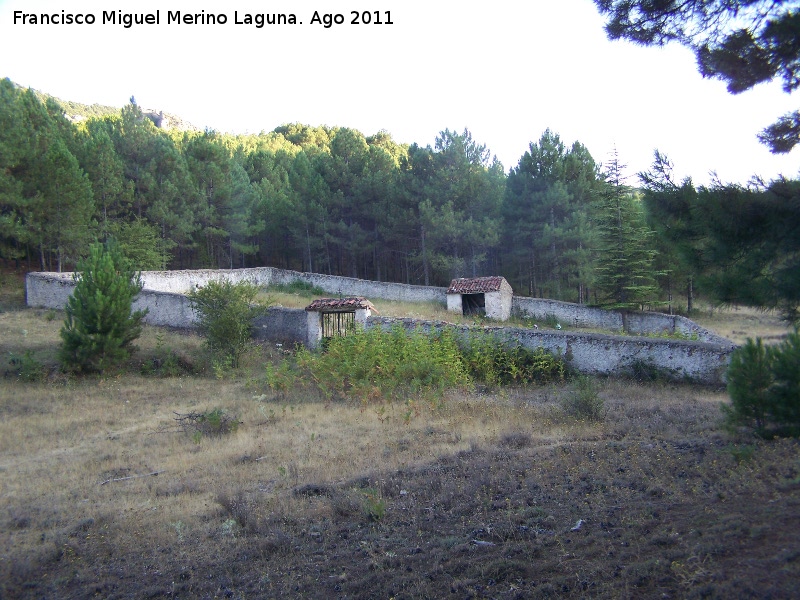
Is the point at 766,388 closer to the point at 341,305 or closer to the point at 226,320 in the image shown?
the point at 341,305

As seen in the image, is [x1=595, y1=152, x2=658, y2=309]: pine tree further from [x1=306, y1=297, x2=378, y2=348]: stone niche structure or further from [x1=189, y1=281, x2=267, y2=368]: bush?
[x1=189, y1=281, x2=267, y2=368]: bush

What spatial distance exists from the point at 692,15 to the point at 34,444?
13300 millimetres

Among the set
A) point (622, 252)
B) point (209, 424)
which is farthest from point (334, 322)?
point (622, 252)

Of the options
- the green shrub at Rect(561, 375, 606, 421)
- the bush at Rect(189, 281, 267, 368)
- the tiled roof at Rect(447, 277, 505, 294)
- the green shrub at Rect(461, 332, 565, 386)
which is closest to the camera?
the green shrub at Rect(561, 375, 606, 421)

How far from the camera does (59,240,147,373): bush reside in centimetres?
1652

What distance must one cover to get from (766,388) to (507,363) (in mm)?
8769

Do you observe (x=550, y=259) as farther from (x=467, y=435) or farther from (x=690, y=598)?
(x=690, y=598)

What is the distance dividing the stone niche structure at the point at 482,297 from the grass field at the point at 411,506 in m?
12.7

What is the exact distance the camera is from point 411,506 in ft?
22.8

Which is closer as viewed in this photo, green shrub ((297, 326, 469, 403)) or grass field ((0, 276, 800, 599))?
grass field ((0, 276, 800, 599))

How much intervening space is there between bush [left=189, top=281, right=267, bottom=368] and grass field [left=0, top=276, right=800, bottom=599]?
19.7ft

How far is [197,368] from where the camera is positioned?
725 inches

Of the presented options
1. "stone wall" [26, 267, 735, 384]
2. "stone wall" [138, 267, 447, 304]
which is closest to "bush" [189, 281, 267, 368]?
"stone wall" [26, 267, 735, 384]

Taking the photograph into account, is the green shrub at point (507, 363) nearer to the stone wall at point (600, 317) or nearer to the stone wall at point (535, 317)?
the stone wall at point (535, 317)
